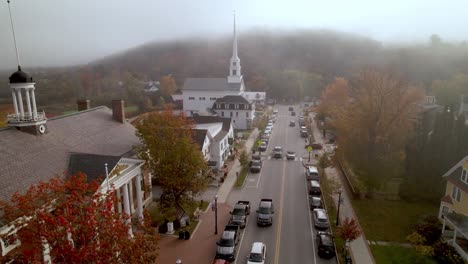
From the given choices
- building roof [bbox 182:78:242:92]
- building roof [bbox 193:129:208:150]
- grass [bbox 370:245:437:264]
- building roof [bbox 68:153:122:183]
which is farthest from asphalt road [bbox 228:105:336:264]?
building roof [bbox 182:78:242:92]

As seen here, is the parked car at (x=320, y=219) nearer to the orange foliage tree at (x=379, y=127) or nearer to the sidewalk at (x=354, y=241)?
the sidewalk at (x=354, y=241)

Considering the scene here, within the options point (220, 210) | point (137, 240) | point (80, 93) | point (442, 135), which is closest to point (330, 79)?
point (80, 93)

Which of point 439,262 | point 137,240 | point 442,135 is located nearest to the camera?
point 137,240

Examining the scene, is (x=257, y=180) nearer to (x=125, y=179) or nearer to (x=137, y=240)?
(x=125, y=179)

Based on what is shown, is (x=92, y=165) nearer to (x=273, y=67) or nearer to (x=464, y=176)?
(x=464, y=176)

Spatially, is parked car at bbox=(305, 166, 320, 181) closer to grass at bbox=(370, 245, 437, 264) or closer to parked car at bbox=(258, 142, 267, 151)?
parked car at bbox=(258, 142, 267, 151)

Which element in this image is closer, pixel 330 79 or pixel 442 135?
pixel 442 135

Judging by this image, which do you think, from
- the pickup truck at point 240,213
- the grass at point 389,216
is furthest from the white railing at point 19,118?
the grass at point 389,216
